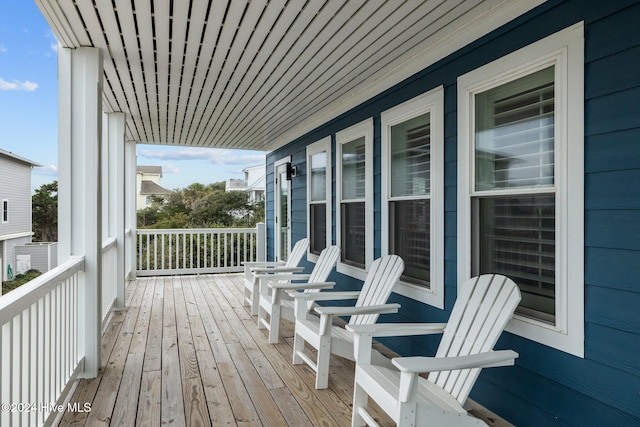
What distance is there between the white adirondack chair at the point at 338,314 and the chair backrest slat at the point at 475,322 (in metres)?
0.63

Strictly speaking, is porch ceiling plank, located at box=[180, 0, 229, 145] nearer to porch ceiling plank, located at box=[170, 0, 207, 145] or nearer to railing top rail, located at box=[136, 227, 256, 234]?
porch ceiling plank, located at box=[170, 0, 207, 145]

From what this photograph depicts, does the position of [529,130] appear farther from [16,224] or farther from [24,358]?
[24,358]

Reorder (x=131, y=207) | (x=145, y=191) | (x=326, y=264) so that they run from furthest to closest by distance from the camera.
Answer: (x=145, y=191) → (x=131, y=207) → (x=326, y=264)

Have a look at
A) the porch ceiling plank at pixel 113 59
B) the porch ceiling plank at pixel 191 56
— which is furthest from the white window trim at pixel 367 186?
the porch ceiling plank at pixel 113 59

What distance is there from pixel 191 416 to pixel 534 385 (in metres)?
2.01

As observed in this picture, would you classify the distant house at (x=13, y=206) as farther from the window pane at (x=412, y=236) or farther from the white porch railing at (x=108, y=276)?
the white porch railing at (x=108, y=276)

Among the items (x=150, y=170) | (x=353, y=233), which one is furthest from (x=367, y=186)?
(x=150, y=170)

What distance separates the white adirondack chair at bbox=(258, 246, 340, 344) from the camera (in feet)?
13.3

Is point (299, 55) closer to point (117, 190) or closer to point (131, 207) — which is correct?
point (117, 190)

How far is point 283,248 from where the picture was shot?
7.38m

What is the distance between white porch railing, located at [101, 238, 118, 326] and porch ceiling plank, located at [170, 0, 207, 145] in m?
1.79

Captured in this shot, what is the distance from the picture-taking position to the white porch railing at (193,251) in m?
8.07

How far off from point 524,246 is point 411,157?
133 centimetres

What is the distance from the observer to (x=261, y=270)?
16.7 ft
